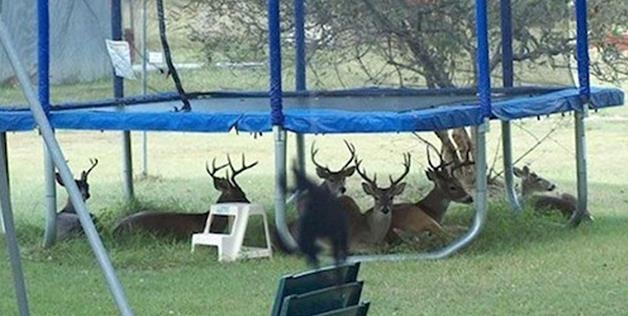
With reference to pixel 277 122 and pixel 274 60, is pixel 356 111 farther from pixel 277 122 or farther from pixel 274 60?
pixel 277 122

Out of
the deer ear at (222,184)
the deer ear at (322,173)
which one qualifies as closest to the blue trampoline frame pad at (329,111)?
the deer ear at (322,173)

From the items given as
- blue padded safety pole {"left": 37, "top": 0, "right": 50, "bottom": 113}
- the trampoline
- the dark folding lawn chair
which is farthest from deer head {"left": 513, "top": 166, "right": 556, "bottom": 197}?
the dark folding lawn chair

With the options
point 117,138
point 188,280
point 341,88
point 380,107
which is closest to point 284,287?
point 188,280

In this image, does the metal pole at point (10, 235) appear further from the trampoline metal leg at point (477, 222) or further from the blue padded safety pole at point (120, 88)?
the blue padded safety pole at point (120, 88)

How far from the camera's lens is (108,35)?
12.9m

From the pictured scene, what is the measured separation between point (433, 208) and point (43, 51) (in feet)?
9.61

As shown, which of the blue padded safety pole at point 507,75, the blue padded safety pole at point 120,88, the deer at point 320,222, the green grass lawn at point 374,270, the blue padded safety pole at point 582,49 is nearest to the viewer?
the deer at point 320,222

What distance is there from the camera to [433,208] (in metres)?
11.5

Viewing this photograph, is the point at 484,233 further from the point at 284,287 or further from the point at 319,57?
the point at 284,287

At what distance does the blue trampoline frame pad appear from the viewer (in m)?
10.1

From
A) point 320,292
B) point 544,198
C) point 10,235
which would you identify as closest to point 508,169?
point 544,198

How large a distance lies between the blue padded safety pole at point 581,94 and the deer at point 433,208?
838 millimetres

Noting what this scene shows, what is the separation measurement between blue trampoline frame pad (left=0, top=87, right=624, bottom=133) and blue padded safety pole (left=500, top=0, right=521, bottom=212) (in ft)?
0.69

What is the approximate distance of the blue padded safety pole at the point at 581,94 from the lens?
11.7m
